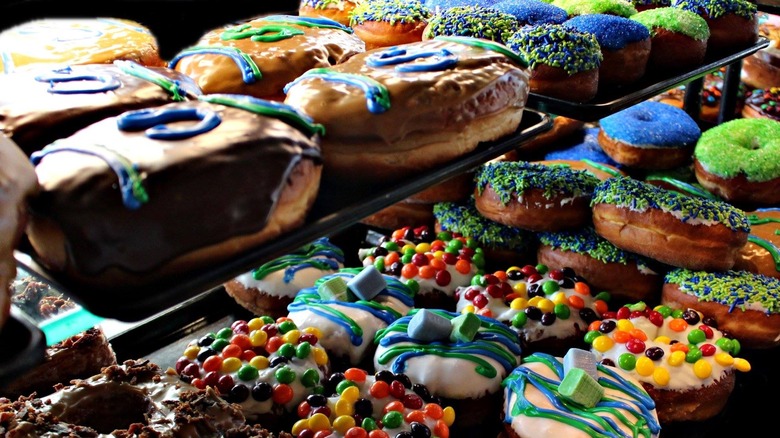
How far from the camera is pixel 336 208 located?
1480 mm

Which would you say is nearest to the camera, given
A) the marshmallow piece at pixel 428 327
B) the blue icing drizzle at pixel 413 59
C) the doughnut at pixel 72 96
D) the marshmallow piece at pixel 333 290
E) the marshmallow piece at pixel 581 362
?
the doughnut at pixel 72 96

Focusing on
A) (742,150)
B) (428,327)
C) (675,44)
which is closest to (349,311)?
(428,327)

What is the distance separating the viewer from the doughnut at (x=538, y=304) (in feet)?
9.60

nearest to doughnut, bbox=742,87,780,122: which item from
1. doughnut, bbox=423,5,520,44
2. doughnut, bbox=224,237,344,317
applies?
doughnut, bbox=423,5,520,44

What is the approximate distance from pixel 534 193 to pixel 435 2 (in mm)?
930

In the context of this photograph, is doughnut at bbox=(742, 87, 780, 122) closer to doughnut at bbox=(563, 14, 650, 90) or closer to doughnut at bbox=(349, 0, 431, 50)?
doughnut at bbox=(563, 14, 650, 90)

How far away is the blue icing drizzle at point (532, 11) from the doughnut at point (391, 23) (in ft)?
1.03

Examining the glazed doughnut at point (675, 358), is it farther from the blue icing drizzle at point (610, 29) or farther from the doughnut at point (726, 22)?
the doughnut at point (726, 22)

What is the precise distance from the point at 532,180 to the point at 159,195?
2.20 metres

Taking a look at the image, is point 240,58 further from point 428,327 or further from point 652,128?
point 652,128

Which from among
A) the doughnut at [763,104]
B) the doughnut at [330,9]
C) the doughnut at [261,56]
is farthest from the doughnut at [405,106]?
the doughnut at [763,104]

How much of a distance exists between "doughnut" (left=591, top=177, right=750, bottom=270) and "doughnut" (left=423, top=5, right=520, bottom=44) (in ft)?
2.92

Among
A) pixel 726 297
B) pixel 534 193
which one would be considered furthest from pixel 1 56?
pixel 726 297

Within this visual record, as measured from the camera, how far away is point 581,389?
238 centimetres
